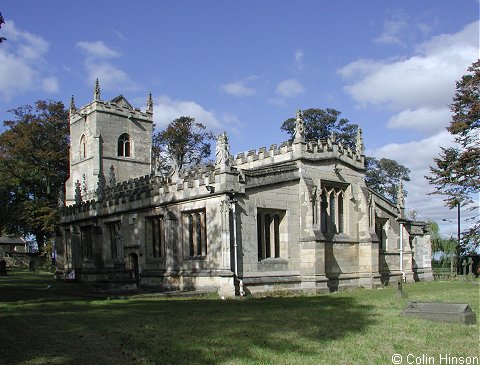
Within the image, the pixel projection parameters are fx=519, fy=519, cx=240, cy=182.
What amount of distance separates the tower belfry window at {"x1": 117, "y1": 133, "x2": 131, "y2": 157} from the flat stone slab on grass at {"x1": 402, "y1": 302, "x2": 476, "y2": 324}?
39.1 meters

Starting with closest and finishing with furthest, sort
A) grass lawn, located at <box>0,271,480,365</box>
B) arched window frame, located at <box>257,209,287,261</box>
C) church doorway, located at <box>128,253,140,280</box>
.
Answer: grass lawn, located at <box>0,271,480,365</box> < arched window frame, located at <box>257,209,287,261</box> < church doorway, located at <box>128,253,140,280</box>

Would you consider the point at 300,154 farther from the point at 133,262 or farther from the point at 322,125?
the point at 322,125

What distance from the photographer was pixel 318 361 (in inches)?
351

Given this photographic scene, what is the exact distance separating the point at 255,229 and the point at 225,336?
1396 centimetres

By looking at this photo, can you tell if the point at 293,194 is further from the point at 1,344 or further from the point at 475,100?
the point at 1,344

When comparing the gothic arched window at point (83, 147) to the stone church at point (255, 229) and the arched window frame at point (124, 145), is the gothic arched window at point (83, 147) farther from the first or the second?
the stone church at point (255, 229)

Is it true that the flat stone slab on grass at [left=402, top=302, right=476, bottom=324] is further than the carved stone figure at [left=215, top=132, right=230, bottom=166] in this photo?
No

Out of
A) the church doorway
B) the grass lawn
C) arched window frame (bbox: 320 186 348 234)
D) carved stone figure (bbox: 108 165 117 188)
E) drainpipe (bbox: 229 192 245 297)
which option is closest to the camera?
the grass lawn

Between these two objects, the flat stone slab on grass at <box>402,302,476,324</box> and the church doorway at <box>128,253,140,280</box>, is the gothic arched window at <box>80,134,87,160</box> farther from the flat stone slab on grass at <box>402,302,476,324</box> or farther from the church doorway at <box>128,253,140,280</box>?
the flat stone slab on grass at <box>402,302,476,324</box>

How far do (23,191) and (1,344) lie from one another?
159 feet

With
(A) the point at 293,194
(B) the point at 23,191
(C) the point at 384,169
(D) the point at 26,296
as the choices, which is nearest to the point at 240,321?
(D) the point at 26,296

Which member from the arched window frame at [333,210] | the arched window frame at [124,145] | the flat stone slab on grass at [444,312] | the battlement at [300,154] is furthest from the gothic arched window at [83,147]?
the flat stone slab on grass at [444,312]

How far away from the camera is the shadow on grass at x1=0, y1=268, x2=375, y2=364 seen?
31.1ft

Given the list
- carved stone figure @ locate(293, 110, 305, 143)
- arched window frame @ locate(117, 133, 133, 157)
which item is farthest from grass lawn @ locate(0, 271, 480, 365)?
arched window frame @ locate(117, 133, 133, 157)
